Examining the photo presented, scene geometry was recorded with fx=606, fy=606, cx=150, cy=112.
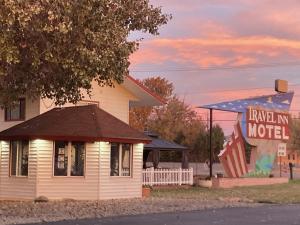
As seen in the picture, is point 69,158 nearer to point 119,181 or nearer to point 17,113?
point 119,181

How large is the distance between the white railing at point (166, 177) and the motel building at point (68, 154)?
635 centimetres

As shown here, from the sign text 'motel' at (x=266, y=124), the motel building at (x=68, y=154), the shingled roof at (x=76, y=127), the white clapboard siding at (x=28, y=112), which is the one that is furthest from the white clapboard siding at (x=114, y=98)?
the sign text 'motel' at (x=266, y=124)

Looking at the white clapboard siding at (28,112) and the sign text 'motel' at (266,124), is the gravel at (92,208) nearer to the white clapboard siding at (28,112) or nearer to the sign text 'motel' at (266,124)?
the white clapboard siding at (28,112)

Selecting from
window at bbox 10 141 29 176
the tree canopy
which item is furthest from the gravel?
the tree canopy

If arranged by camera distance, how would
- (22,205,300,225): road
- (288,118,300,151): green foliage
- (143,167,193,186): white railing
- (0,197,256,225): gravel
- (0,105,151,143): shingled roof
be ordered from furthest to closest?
(288,118,300,151): green foliage < (143,167,193,186): white railing < (0,105,151,143): shingled roof < (0,197,256,225): gravel < (22,205,300,225): road

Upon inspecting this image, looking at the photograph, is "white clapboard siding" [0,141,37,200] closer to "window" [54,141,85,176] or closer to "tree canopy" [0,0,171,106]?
"window" [54,141,85,176]

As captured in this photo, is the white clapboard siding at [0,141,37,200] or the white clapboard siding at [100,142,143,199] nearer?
the white clapboard siding at [0,141,37,200]

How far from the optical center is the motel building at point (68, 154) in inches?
1007

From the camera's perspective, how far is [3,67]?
14672 mm

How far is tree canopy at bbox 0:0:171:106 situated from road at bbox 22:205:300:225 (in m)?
Answer: 3.77

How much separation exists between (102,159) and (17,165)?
3.92 m

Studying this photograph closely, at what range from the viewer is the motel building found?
25578mm

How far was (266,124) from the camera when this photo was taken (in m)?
40.8

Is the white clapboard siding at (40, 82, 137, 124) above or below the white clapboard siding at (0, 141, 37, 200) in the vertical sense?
above
